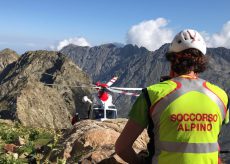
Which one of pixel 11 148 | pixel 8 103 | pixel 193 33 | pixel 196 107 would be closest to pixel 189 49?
pixel 193 33

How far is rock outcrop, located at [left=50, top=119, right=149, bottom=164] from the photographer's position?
30.7 ft

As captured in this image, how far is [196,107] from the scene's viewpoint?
452 centimetres

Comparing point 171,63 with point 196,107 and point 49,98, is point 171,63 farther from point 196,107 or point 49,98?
point 49,98

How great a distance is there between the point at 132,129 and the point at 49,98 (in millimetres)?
187601

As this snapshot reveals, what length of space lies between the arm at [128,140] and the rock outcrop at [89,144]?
4063mm

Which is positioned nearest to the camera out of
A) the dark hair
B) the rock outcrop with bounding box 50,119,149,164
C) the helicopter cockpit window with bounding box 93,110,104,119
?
the dark hair

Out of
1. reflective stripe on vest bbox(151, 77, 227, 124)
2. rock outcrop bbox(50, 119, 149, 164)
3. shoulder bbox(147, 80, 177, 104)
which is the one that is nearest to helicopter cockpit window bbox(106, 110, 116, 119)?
rock outcrop bbox(50, 119, 149, 164)

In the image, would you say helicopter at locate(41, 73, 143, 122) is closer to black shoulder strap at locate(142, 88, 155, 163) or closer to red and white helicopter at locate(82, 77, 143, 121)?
red and white helicopter at locate(82, 77, 143, 121)

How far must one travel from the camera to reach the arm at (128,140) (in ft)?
14.8

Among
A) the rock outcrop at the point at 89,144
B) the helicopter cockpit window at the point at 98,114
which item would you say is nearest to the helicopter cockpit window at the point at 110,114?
the helicopter cockpit window at the point at 98,114

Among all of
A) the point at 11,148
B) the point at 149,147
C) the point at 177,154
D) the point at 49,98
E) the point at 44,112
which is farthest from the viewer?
the point at 49,98

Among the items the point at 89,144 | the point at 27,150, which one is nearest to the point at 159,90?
the point at 89,144

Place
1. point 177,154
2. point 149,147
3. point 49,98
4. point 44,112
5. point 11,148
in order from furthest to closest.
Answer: point 49,98, point 44,112, point 11,148, point 149,147, point 177,154

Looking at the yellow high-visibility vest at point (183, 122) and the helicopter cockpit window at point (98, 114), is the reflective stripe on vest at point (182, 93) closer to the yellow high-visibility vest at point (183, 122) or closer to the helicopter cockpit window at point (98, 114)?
the yellow high-visibility vest at point (183, 122)
